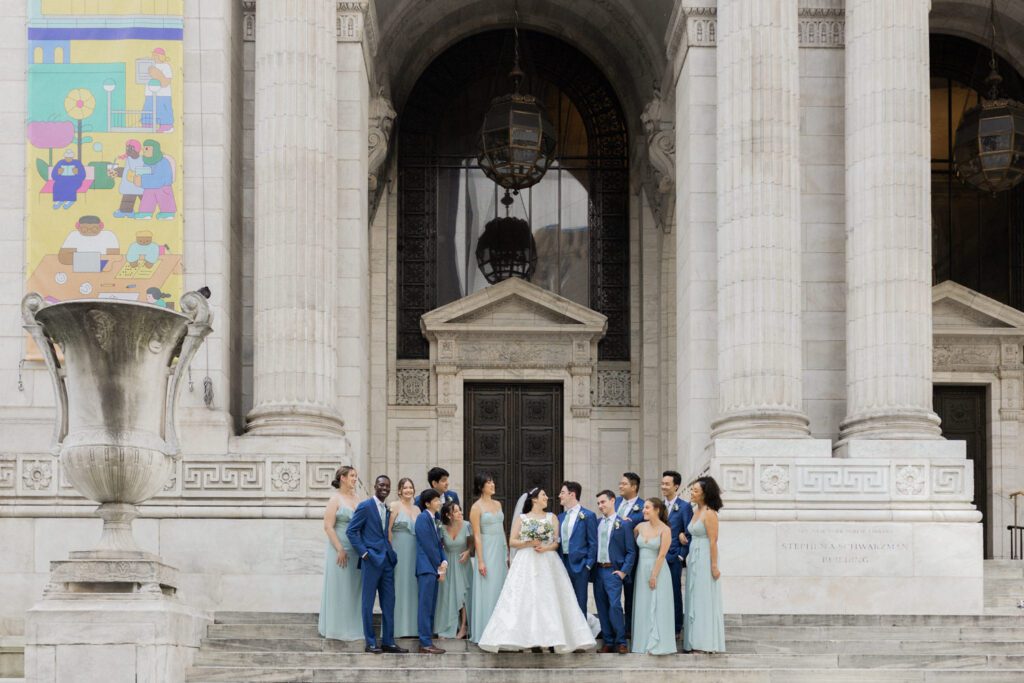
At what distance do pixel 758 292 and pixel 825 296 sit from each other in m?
1.58

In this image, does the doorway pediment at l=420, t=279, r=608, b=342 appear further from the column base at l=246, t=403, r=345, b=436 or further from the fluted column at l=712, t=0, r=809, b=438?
the column base at l=246, t=403, r=345, b=436

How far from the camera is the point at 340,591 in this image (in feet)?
72.0

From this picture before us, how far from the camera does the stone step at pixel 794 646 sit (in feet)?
71.1

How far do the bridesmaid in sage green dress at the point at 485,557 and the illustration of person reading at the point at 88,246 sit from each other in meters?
→ 7.51

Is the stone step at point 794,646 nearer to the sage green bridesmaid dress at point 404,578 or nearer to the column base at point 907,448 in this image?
the sage green bridesmaid dress at point 404,578

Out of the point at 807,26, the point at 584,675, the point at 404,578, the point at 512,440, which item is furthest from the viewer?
the point at 512,440

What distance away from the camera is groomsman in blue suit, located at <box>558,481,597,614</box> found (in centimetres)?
2159

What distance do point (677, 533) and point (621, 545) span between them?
688 millimetres

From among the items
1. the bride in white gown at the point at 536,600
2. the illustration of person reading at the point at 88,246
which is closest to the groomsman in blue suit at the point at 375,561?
the bride in white gown at the point at 536,600

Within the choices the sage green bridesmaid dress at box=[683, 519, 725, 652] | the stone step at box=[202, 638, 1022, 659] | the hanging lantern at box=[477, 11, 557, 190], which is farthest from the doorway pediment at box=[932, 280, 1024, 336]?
the sage green bridesmaid dress at box=[683, 519, 725, 652]

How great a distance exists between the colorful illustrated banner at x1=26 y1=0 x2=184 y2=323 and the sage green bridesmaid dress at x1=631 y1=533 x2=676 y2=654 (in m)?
8.55

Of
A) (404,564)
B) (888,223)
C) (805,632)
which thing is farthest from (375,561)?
(888,223)

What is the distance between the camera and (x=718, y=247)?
27781 mm

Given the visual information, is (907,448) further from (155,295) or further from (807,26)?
(155,295)
